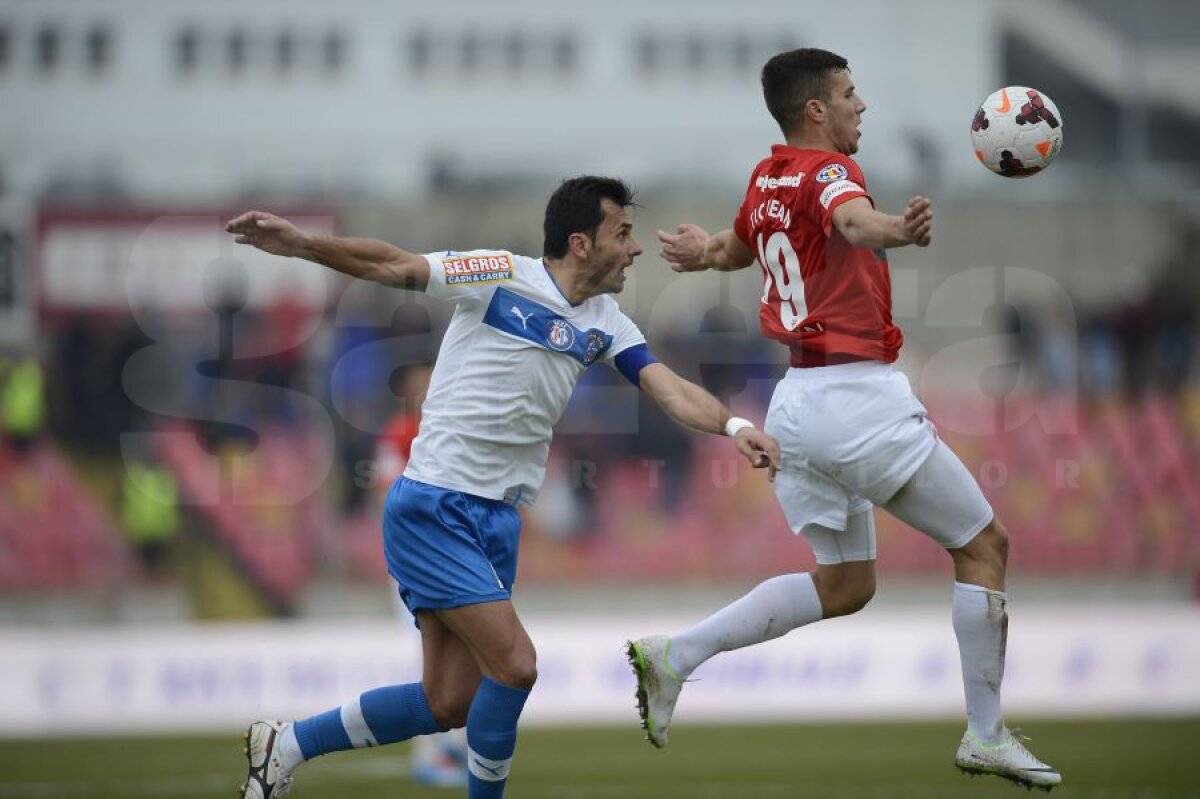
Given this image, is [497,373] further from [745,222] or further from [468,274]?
[745,222]

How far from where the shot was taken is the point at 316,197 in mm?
28172

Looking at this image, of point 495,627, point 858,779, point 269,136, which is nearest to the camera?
point 495,627

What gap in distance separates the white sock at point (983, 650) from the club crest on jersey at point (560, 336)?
217 cm

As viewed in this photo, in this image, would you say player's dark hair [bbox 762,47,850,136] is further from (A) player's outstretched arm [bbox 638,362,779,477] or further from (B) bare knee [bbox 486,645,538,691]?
(B) bare knee [bbox 486,645,538,691]

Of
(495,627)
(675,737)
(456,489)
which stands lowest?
(675,737)

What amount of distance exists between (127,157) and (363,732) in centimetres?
2294

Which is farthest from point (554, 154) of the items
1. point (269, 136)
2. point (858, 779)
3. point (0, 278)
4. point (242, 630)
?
point (269, 136)

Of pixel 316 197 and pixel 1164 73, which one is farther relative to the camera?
pixel 1164 73

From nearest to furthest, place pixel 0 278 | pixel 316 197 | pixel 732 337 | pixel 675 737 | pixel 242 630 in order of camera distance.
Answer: pixel 675 737, pixel 242 630, pixel 732 337, pixel 316 197, pixel 0 278

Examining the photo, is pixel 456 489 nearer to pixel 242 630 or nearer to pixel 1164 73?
pixel 242 630

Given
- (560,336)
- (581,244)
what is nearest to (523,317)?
(560,336)

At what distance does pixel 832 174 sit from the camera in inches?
307

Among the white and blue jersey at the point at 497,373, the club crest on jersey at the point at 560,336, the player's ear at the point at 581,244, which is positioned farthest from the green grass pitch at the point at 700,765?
the player's ear at the point at 581,244

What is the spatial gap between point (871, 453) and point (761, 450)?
1.89 feet
